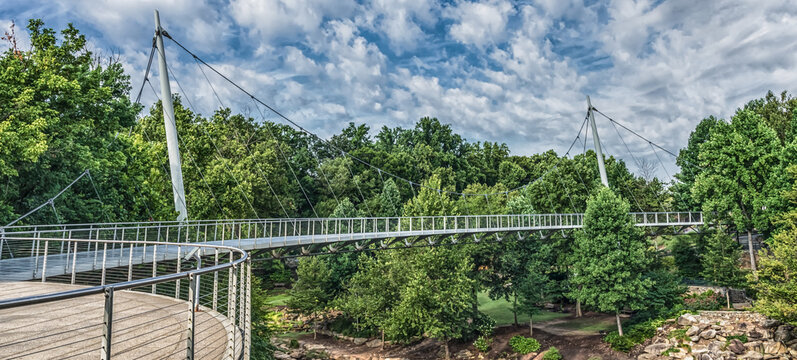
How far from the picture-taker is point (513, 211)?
124 feet

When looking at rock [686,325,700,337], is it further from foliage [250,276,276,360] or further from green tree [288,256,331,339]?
green tree [288,256,331,339]

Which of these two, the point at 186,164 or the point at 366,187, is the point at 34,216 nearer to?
the point at 186,164

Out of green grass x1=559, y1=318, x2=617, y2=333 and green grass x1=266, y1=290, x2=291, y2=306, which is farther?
green grass x1=266, y1=290, x2=291, y2=306

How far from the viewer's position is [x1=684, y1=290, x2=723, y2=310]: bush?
26594 mm

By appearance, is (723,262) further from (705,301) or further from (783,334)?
(783,334)

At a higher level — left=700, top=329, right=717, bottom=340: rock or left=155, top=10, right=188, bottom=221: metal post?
left=155, top=10, right=188, bottom=221: metal post

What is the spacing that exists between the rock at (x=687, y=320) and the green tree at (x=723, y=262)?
5153mm

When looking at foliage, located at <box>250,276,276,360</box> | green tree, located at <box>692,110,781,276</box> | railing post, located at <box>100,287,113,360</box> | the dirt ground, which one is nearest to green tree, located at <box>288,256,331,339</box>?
the dirt ground

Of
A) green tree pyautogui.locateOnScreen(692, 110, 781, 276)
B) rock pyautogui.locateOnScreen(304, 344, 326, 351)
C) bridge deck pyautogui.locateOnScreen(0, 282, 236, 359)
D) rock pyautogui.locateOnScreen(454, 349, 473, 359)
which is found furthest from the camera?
rock pyautogui.locateOnScreen(304, 344, 326, 351)

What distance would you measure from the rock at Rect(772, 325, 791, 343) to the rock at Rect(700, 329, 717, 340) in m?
2.23

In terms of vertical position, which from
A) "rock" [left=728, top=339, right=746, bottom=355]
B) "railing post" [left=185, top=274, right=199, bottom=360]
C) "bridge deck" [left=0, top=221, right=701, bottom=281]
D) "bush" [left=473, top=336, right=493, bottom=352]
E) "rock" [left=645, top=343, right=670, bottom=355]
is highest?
"railing post" [left=185, top=274, right=199, bottom=360]

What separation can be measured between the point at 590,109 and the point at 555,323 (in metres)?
19.9

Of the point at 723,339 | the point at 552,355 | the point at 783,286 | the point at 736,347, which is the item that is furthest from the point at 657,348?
the point at 783,286

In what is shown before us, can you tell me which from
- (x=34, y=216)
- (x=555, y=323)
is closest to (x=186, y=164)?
(x=34, y=216)
